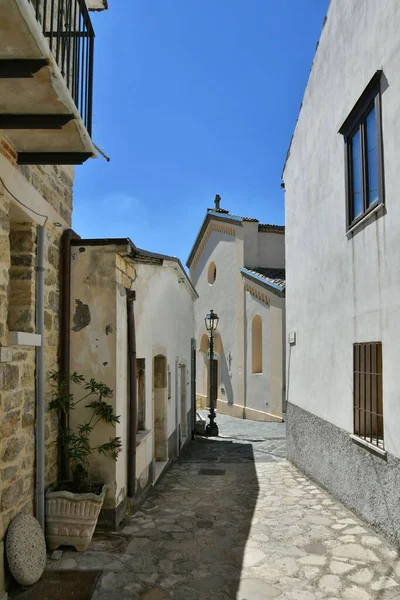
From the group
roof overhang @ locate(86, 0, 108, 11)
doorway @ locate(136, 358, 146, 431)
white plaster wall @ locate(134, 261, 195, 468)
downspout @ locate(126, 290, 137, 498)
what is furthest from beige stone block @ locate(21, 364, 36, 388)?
roof overhang @ locate(86, 0, 108, 11)

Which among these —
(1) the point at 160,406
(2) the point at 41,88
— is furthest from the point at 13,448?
(1) the point at 160,406

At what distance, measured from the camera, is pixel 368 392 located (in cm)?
616

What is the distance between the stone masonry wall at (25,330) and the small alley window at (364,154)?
3.52 metres

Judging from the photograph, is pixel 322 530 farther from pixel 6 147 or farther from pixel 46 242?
pixel 6 147

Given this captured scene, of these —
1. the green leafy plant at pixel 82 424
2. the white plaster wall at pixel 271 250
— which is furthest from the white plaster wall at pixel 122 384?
the white plaster wall at pixel 271 250

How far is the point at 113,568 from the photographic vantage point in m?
4.50

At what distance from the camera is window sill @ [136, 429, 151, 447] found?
258 inches

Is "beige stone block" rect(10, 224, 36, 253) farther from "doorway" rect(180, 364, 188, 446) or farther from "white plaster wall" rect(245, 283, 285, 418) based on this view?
"white plaster wall" rect(245, 283, 285, 418)

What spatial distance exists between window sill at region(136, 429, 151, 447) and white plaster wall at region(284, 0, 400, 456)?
8.71 ft

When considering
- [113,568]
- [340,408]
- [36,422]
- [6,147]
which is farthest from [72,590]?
[340,408]

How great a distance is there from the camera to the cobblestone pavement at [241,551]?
13.7 feet

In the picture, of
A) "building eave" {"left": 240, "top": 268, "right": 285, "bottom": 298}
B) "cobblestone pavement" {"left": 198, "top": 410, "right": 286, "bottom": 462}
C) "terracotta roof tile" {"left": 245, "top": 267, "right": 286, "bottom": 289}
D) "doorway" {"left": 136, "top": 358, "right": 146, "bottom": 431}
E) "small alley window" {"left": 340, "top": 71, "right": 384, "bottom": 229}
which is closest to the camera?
"small alley window" {"left": 340, "top": 71, "right": 384, "bottom": 229}

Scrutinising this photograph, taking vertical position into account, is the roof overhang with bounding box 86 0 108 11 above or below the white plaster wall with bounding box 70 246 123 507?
above

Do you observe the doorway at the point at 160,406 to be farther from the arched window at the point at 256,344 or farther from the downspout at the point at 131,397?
the arched window at the point at 256,344
